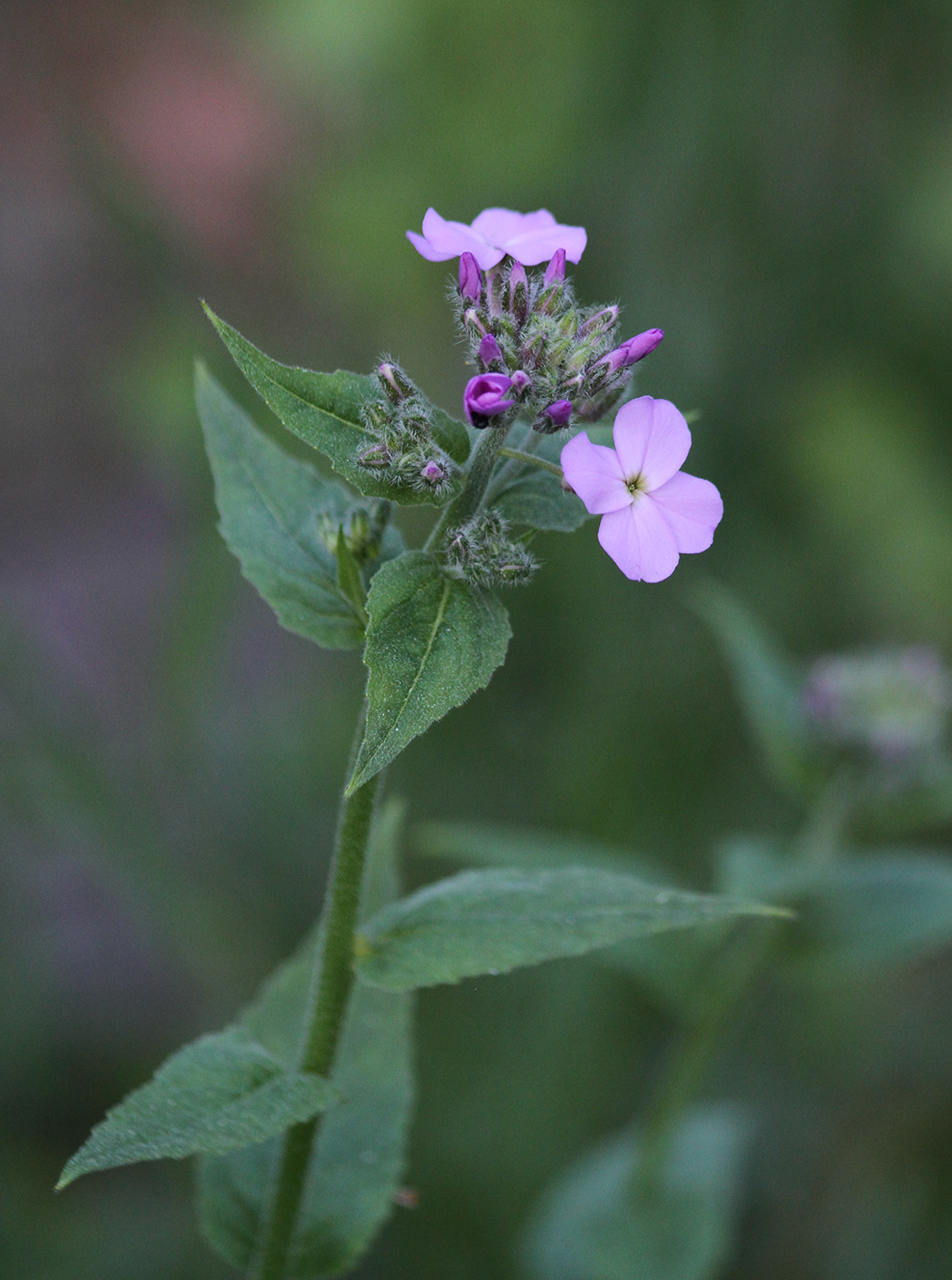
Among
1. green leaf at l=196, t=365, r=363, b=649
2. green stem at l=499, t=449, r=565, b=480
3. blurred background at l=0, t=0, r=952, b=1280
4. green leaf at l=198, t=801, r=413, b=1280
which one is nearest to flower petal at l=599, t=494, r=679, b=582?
green stem at l=499, t=449, r=565, b=480

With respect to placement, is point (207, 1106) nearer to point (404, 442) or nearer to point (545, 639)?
point (404, 442)

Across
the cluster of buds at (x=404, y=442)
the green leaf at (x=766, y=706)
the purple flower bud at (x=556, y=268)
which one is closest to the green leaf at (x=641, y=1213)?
the green leaf at (x=766, y=706)

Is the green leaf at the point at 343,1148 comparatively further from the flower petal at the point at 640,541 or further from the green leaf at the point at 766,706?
the green leaf at the point at 766,706

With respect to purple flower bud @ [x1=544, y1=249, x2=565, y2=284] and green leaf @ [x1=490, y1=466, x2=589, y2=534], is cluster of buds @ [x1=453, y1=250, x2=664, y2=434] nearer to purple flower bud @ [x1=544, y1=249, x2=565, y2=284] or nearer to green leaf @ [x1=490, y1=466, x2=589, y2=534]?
purple flower bud @ [x1=544, y1=249, x2=565, y2=284]

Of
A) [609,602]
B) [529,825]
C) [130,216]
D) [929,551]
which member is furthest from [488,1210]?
[130,216]

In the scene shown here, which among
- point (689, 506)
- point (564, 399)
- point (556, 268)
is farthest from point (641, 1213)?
point (556, 268)
